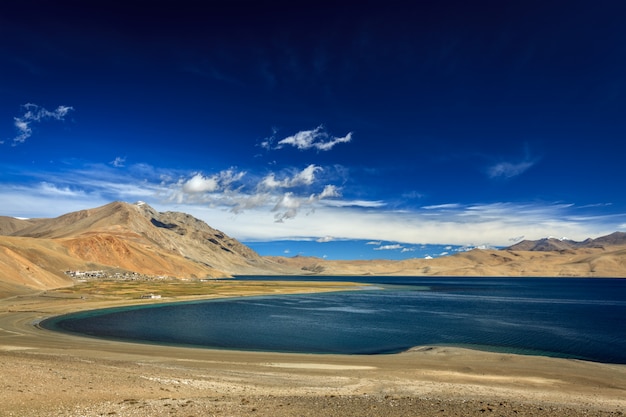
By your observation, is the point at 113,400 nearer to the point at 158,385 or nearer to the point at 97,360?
the point at 158,385

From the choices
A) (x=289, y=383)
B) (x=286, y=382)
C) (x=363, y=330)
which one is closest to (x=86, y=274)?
(x=363, y=330)

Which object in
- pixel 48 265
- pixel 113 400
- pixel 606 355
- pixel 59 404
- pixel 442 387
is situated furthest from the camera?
pixel 48 265

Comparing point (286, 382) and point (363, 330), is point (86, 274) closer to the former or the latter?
point (363, 330)

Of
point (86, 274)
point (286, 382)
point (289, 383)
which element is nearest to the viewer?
point (289, 383)

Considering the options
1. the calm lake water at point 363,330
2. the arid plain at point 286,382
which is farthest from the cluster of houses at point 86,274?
the arid plain at point 286,382

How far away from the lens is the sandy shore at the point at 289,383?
65.9 ft

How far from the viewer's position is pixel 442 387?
89.4 feet

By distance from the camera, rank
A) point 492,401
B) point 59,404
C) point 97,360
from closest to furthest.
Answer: point 59,404 < point 492,401 < point 97,360

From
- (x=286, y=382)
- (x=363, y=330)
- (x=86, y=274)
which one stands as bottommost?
(x=363, y=330)

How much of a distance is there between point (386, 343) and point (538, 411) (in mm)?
30397

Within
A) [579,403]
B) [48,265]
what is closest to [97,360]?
[579,403]

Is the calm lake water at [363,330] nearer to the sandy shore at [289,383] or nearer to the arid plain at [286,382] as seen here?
the arid plain at [286,382]

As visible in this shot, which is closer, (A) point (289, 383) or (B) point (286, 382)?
(A) point (289, 383)

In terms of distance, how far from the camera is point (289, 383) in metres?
27.4
